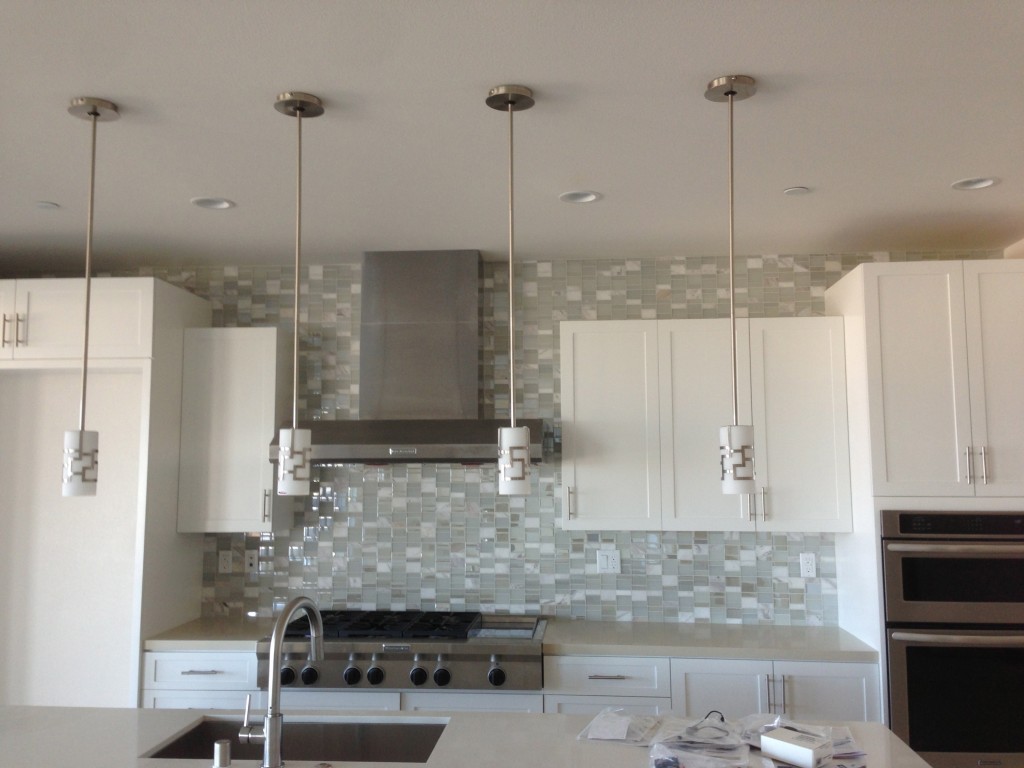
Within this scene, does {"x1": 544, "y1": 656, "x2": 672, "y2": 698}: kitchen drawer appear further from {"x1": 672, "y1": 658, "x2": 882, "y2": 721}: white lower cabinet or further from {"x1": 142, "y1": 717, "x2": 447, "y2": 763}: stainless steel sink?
{"x1": 142, "y1": 717, "x2": 447, "y2": 763}: stainless steel sink

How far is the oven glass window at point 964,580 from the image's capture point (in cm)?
318

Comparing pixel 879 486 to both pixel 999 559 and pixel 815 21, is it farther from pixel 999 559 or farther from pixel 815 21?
pixel 815 21

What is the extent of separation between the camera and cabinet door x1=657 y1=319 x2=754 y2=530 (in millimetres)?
3633

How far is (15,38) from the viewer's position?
1955 mm

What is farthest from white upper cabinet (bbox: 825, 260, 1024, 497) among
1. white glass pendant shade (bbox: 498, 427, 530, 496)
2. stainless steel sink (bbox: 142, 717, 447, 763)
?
stainless steel sink (bbox: 142, 717, 447, 763)

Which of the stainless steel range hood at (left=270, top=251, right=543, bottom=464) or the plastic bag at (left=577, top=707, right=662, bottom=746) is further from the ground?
the stainless steel range hood at (left=270, top=251, right=543, bottom=464)

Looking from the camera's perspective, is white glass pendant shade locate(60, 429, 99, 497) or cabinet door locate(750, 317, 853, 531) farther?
cabinet door locate(750, 317, 853, 531)

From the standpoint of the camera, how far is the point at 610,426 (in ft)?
12.2

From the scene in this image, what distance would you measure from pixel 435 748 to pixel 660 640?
5.07 ft

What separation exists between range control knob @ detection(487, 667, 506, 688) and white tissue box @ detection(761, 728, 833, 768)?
1.44 metres

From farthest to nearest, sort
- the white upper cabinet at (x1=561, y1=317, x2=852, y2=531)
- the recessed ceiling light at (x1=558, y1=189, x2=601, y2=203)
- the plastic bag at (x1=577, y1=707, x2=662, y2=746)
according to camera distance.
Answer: the white upper cabinet at (x1=561, y1=317, x2=852, y2=531), the recessed ceiling light at (x1=558, y1=189, x2=601, y2=203), the plastic bag at (x1=577, y1=707, x2=662, y2=746)

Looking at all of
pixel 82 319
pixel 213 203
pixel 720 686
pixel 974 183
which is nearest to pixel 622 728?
pixel 720 686

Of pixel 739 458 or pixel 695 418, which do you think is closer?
pixel 739 458

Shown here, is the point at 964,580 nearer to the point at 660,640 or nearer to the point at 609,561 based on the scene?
→ the point at 660,640
